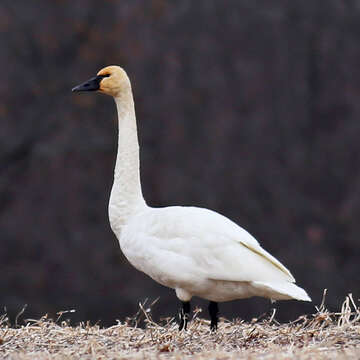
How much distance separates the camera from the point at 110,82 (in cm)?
501

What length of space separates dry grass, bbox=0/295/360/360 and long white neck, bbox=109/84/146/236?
526 mm

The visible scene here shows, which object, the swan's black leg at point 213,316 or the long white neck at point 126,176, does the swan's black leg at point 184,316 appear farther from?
the long white neck at point 126,176

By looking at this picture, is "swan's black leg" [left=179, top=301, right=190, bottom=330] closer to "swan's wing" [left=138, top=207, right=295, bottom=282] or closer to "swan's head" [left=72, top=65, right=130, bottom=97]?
"swan's wing" [left=138, top=207, right=295, bottom=282]

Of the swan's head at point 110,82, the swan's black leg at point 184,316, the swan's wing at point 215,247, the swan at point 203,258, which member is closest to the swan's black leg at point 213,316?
the swan at point 203,258

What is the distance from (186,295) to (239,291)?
0.23 meters

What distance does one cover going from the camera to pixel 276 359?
11.4 feet

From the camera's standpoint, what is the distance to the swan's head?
501 centimetres

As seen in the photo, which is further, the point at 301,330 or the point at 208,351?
the point at 301,330

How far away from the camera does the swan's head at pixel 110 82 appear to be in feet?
16.4

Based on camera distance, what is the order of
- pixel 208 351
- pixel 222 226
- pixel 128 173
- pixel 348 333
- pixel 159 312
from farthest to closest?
pixel 159 312 → pixel 128 173 → pixel 222 226 → pixel 348 333 → pixel 208 351

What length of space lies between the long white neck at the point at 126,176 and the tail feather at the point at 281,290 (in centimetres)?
81

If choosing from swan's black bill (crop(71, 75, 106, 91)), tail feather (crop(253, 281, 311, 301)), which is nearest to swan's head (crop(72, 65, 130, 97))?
swan's black bill (crop(71, 75, 106, 91))

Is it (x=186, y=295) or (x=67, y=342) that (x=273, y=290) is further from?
(x=67, y=342)

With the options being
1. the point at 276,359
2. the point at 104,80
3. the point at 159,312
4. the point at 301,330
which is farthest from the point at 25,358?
the point at 159,312
